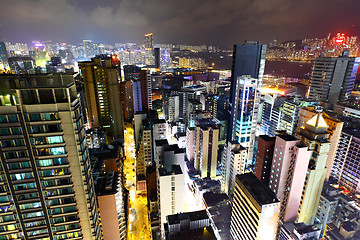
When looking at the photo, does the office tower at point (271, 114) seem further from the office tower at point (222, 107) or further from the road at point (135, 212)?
the road at point (135, 212)

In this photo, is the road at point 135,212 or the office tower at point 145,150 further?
the office tower at point 145,150

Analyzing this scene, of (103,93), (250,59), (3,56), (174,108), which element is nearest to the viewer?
(250,59)

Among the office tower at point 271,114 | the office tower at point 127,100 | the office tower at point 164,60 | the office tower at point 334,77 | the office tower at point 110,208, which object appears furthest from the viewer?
the office tower at point 164,60

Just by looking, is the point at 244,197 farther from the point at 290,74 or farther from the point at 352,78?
the point at 290,74

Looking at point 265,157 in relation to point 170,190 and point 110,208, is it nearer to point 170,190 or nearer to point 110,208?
point 170,190

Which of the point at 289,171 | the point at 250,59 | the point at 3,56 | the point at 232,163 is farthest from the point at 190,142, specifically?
the point at 3,56

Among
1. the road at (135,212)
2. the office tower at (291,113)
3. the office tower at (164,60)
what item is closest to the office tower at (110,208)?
the road at (135,212)

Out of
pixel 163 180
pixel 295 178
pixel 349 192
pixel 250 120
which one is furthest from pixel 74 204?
pixel 349 192
